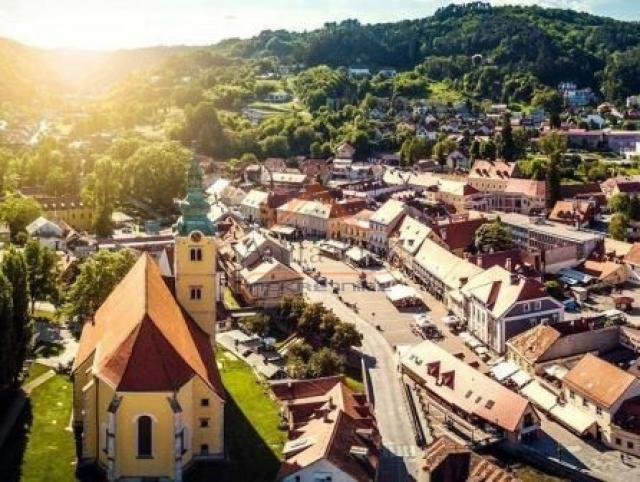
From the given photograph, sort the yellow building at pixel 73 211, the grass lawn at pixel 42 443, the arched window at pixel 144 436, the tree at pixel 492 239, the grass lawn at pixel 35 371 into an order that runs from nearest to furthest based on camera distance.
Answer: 1. the arched window at pixel 144 436
2. the grass lawn at pixel 42 443
3. the grass lawn at pixel 35 371
4. the tree at pixel 492 239
5. the yellow building at pixel 73 211

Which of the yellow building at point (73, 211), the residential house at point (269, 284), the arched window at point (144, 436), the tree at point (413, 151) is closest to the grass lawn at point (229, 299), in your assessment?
the residential house at point (269, 284)

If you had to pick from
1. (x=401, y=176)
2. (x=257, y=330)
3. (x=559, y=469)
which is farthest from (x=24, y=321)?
(x=401, y=176)

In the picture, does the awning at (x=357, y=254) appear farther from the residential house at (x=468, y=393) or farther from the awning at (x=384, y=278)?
the residential house at (x=468, y=393)

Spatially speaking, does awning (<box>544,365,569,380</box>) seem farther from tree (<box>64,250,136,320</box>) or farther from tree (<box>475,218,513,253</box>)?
tree (<box>475,218,513,253</box>)

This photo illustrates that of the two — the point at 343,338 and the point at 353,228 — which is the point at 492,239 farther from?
the point at 343,338

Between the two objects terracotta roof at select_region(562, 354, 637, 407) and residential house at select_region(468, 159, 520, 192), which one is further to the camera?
residential house at select_region(468, 159, 520, 192)

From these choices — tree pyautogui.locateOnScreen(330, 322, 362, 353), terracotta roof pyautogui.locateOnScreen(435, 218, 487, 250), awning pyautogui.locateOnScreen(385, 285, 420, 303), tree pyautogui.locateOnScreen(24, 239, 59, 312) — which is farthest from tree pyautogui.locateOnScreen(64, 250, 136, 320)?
terracotta roof pyautogui.locateOnScreen(435, 218, 487, 250)
